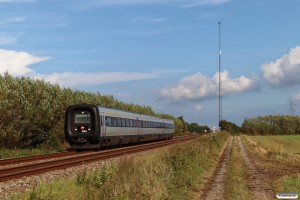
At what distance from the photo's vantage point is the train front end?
3119 cm

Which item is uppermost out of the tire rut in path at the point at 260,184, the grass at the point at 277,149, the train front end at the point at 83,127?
the train front end at the point at 83,127

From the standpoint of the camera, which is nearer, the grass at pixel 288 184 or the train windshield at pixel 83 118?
the grass at pixel 288 184

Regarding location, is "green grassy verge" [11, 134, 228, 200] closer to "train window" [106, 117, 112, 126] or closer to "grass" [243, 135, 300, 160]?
"grass" [243, 135, 300, 160]

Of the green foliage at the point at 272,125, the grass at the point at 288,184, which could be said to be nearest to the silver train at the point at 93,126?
the grass at the point at 288,184

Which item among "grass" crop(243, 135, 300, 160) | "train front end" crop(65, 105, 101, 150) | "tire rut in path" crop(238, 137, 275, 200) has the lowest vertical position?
"tire rut in path" crop(238, 137, 275, 200)

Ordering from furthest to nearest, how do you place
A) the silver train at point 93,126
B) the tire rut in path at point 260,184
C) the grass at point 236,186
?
the silver train at point 93,126
the tire rut in path at point 260,184
the grass at point 236,186

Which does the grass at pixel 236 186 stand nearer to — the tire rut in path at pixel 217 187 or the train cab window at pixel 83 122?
the tire rut in path at pixel 217 187

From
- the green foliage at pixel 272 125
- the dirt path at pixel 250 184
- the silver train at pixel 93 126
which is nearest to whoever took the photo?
the dirt path at pixel 250 184

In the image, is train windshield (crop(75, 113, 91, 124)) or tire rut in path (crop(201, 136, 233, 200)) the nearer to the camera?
tire rut in path (crop(201, 136, 233, 200))

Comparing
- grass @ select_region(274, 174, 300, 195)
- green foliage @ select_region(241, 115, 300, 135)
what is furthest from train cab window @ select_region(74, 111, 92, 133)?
green foliage @ select_region(241, 115, 300, 135)

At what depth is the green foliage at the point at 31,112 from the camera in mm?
30859

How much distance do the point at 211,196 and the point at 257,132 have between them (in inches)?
4721

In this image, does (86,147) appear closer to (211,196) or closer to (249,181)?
(249,181)

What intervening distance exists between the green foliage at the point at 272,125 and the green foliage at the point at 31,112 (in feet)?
321
